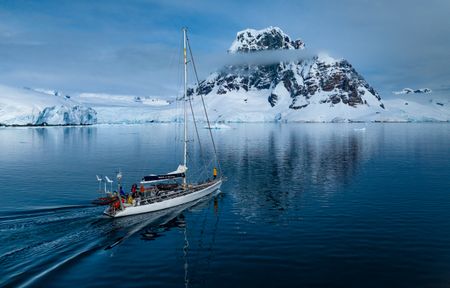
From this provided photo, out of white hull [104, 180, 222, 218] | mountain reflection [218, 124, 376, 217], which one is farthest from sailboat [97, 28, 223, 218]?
mountain reflection [218, 124, 376, 217]

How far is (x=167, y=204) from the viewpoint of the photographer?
1519 inches

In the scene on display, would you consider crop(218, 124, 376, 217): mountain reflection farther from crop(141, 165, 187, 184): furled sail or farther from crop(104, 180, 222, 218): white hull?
crop(141, 165, 187, 184): furled sail

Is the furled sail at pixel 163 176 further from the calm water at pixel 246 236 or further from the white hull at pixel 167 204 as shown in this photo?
the calm water at pixel 246 236

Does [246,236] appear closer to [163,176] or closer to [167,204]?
[167,204]

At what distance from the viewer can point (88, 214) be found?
35438 millimetres

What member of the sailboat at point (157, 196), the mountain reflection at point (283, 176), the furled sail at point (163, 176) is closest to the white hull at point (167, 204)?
the sailboat at point (157, 196)

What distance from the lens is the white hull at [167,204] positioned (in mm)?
35119

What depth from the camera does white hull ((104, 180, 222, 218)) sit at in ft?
115

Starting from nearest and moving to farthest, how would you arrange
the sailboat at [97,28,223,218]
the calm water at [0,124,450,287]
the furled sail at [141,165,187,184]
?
the calm water at [0,124,450,287] < the sailboat at [97,28,223,218] < the furled sail at [141,165,187,184]

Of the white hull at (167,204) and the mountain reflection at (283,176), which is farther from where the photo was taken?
the mountain reflection at (283,176)

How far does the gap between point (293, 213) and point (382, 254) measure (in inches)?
454

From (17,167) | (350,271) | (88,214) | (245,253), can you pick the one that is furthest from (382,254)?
(17,167)

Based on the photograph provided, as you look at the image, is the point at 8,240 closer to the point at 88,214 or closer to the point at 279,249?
the point at 88,214

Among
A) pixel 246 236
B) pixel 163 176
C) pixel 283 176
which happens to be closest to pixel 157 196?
pixel 163 176
